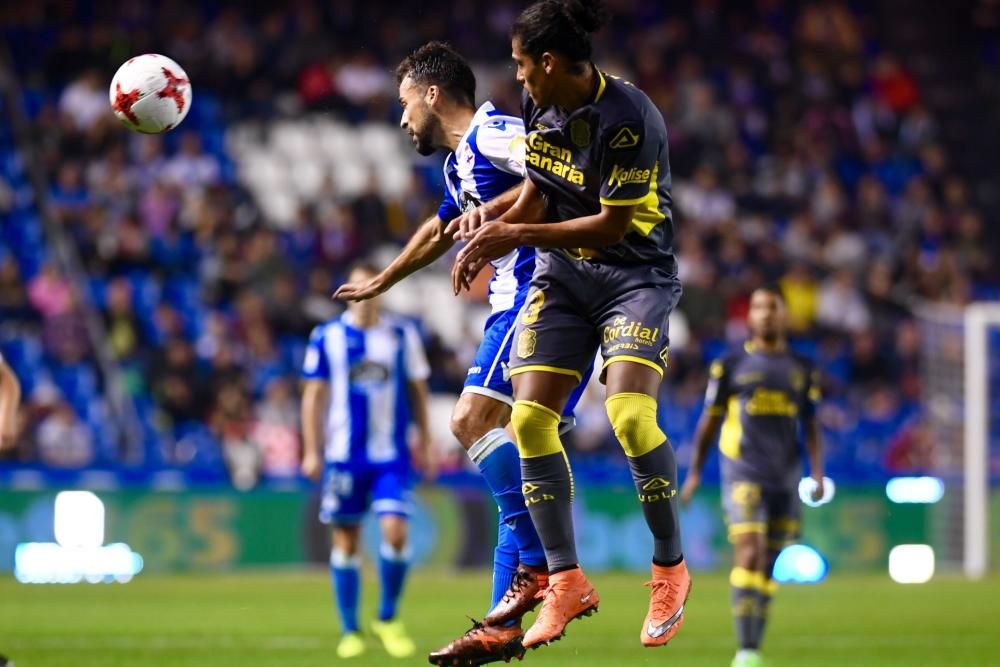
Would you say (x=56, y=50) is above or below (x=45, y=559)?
above

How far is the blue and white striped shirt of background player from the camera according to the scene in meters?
7.21

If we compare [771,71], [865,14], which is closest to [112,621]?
[771,71]

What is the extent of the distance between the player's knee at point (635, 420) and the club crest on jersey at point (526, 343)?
0.41 m

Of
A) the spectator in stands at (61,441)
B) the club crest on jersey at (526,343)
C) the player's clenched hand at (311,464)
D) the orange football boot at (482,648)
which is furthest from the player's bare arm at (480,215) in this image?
the spectator in stands at (61,441)

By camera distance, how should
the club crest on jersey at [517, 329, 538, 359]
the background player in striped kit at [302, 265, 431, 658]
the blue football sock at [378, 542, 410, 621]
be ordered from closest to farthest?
the club crest on jersey at [517, 329, 538, 359] < the blue football sock at [378, 542, 410, 621] < the background player in striped kit at [302, 265, 431, 658]

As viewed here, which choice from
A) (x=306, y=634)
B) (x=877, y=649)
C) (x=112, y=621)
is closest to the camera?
(x=877, y=649)

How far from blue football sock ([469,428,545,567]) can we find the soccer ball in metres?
2.10

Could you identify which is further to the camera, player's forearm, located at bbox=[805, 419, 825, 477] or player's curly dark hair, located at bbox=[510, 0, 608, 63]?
player's forearm, located at bbox=[805, 419, 825, 477]

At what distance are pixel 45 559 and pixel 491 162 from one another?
1197 cm

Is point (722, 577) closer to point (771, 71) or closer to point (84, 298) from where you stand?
point (84, 298)

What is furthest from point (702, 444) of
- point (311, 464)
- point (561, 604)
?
point (561, 604)

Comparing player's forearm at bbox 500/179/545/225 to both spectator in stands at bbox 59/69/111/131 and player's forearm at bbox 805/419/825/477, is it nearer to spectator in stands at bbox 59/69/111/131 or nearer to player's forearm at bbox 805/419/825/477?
player's forearm at bbox 805/419/825/477

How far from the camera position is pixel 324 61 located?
79.7ft

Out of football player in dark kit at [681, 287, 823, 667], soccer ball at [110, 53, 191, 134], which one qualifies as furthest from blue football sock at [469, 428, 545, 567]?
football player in dark kit at [681, 287, 823, 667]
